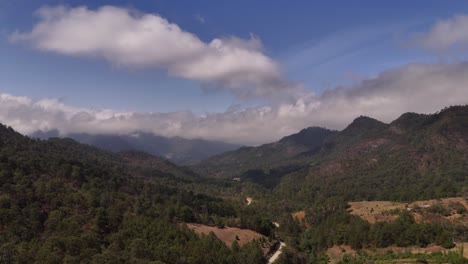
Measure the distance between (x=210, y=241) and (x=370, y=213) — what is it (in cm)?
8869

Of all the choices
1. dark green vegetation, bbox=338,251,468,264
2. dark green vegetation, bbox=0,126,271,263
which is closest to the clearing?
dark green vegetation, bbox=338,251,468,264

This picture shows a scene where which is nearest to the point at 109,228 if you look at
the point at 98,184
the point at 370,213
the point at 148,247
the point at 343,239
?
the point at 148,247

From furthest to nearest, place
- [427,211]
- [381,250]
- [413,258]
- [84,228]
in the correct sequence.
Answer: [427,211] → [381,250] → [413,258] → [84,228]

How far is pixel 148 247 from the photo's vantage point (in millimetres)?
98750

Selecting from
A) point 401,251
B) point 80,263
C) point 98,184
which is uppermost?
point 98,184

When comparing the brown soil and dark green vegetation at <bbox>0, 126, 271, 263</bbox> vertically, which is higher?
dark green vegetation at <bbox>0, 126, 271, 263</bbox>

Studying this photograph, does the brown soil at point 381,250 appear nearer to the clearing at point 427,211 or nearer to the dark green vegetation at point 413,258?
the dark green vegetation at point 413,258

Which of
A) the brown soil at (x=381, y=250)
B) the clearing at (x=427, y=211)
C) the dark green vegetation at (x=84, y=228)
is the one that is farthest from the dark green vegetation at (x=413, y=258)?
the clearing at (x=427, y=211)

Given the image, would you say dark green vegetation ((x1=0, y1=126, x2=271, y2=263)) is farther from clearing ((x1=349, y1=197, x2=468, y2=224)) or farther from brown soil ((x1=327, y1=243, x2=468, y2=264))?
clearing ((x1=349, y1=197, x2=468, y2=224))

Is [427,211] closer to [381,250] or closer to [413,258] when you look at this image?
Answer: [381,250]

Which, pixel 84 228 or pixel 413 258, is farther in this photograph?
pixel 413 258

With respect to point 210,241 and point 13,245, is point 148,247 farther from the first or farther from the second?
point 13,245

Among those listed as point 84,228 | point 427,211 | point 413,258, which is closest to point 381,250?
point 413,258

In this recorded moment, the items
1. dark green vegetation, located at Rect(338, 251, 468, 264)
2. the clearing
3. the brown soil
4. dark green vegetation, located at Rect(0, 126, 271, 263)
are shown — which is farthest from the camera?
the clearing
